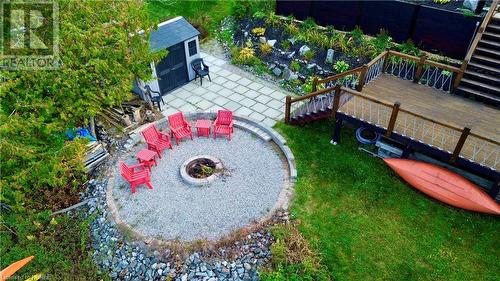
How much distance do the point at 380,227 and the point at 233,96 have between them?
7869mm

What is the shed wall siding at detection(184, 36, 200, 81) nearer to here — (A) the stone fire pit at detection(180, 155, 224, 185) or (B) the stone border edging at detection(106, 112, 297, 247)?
(B) the stone border edging at detection(106, 112, 297, 247)

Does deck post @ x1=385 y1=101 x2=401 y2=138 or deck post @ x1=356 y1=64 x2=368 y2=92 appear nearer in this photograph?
deck post @ x1=385 y1=101 x2=401 y2=138

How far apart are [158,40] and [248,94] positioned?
411cm

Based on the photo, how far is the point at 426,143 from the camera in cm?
1039

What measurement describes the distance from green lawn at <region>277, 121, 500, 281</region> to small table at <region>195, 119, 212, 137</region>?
338cm

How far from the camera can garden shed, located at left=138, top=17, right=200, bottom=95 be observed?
46.7ft

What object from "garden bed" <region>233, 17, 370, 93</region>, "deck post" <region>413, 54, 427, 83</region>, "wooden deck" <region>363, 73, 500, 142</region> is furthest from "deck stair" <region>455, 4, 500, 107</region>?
"garden bed" <region>233, 17, 370, 93</region>

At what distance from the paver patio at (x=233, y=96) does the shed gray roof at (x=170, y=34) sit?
7.16ft

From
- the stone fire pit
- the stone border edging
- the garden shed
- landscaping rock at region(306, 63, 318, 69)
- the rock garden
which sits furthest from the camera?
landscaping rock at region(306, 63, 318, 69)

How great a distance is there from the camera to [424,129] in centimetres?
1077

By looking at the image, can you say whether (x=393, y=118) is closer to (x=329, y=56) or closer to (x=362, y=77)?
(x=362, y=77)

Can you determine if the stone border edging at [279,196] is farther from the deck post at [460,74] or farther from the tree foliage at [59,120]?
the deck post at [460,74]

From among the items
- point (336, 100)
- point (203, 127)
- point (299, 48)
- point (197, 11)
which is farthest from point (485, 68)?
point (197, 11)

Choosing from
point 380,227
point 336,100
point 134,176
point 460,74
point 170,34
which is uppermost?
point 170,34
